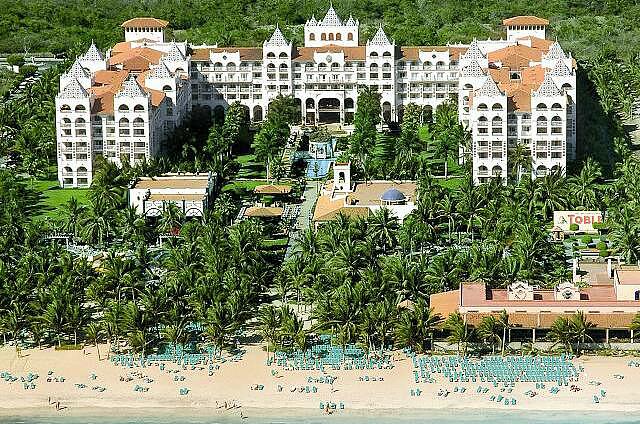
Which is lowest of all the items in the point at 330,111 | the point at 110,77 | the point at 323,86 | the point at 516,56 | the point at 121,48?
the point at 330,111

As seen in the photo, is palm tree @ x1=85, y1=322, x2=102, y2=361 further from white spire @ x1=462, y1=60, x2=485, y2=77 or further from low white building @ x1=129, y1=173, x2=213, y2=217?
white spire @ x1=462, y1=60, x2=485, y2=77

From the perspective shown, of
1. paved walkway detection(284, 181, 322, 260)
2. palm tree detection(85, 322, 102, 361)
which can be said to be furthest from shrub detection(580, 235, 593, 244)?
palm tree detection(85, 322, 102, 361)

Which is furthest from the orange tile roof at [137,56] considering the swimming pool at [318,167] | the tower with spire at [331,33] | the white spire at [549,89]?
the white spire at [549,89]

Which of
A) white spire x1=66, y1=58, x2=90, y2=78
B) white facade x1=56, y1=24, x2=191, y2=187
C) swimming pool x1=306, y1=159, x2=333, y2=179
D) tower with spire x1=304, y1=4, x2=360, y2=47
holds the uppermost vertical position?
tower with spire x1=304, y1=4, x2=360, y2=47

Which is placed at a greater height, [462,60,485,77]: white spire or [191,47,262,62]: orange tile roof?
[191,47,262,62]: orange tile roof

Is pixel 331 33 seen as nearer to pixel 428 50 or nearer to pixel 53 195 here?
pixel 428 50

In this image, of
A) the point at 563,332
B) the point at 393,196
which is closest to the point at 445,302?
the point at 563,332
